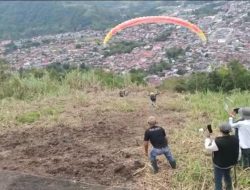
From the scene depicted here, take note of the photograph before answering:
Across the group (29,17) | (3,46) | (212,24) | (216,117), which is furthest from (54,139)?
(29,17)

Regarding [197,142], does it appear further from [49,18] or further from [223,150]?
[49,18]

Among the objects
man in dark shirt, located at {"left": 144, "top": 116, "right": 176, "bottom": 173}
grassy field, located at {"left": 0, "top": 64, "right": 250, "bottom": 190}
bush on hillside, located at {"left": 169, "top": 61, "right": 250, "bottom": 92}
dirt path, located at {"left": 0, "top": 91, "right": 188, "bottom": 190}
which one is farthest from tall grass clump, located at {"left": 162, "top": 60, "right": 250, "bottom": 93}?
man in dark shirt, located at {"left": 144, "top": 116, "right": 176, "bottom": 173}

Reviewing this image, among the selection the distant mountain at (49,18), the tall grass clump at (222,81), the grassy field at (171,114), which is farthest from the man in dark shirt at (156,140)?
the distant mountain at (49,18)

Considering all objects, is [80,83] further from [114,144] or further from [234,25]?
[234,25]

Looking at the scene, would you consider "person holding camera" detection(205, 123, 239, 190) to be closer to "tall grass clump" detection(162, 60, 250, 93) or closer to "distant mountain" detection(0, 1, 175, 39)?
"tall grass clump" detection(162, 60, 250, 93)

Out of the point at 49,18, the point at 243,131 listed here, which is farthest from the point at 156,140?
the point at 49,18

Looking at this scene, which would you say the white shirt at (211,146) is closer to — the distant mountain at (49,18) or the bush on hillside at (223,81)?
the bush on hillside at (223,81)
